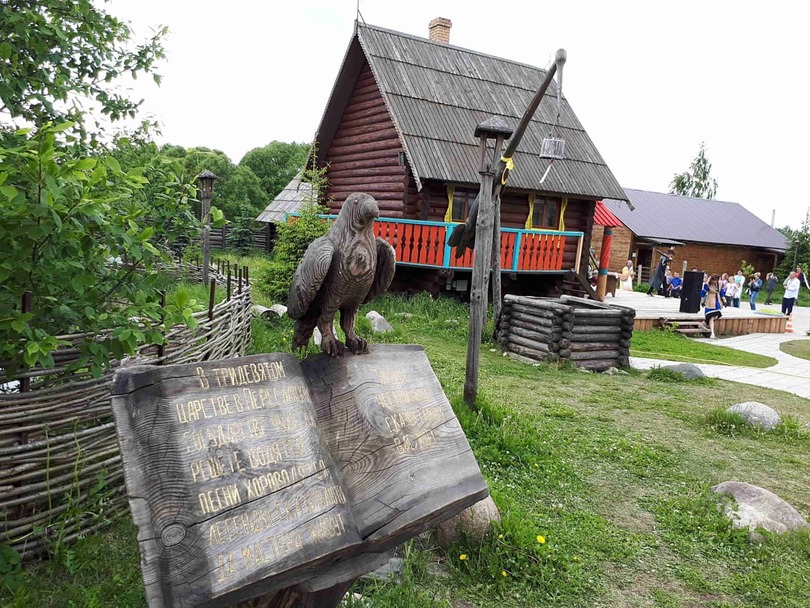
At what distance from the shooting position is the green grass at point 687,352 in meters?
11.3

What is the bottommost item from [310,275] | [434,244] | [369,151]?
[310,275]

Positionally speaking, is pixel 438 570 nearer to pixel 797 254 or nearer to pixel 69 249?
pixel 69 249

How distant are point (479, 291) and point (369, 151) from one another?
9366 millimetres

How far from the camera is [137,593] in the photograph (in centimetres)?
289

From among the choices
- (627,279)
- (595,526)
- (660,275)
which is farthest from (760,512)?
(627,279)

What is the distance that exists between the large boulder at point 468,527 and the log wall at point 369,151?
10202 millimetres

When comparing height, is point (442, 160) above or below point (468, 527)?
above

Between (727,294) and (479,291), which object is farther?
(727,294)

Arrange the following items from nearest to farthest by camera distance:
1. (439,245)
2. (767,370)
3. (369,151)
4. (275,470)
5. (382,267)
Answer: (275,470), (382,267), (767,370), (439,245), (369,151)

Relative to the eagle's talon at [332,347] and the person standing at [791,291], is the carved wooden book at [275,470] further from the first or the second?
the person standing at [791,291]

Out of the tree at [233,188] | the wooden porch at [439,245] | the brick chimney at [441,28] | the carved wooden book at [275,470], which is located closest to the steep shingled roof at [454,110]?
the wooden porch at [439,245]

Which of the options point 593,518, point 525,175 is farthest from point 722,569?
point 525,175

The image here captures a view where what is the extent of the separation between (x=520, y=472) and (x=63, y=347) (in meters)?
3.65

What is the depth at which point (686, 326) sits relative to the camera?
15.0m
